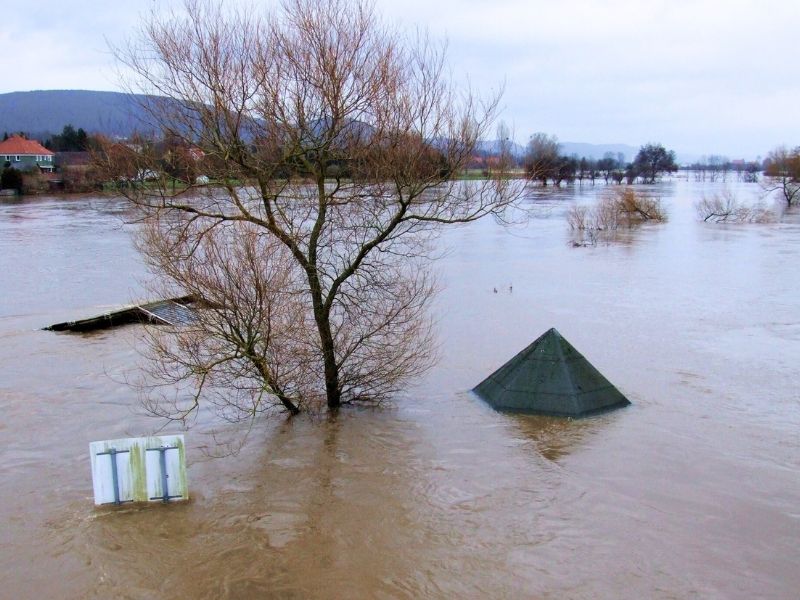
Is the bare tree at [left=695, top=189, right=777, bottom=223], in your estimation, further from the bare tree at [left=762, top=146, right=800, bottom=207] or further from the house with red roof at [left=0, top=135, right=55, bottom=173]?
the house with red roof at [left=0, top=135, right=55, bottom=173]

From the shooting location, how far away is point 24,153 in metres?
85.0

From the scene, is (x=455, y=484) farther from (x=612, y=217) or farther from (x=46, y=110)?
(x=46, y=110)

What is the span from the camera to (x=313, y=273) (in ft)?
36.7

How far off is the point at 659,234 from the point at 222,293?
32105 millimetres

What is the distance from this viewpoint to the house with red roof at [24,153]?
84062mm

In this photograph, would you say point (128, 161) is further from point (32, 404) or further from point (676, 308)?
point (676, 308)

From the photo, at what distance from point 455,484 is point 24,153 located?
3508 inches

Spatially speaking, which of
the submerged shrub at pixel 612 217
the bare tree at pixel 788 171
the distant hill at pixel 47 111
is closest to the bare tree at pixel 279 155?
the submerged shrub at pixel 612 217

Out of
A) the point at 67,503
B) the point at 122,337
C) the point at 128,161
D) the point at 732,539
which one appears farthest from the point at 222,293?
the point at 122,337

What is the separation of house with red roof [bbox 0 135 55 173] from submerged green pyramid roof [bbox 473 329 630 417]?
269ft

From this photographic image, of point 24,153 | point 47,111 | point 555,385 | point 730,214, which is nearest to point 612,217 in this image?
point 730,214

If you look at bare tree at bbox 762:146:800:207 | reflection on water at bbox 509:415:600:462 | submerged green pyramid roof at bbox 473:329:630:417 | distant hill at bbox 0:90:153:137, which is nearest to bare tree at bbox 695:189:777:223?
bare tree at bbox 762:146:800:207

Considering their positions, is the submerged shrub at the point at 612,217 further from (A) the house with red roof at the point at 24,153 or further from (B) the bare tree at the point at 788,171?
(A) the house with red roof at the point at 24,153

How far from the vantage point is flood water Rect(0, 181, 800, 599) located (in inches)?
293
